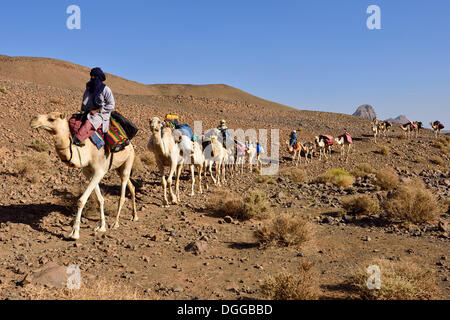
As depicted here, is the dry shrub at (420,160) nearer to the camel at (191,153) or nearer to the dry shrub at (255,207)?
the camel at (191,153)

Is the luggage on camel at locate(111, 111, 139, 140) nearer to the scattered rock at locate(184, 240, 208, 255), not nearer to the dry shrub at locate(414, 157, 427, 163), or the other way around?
the scattered rock at locate(184, 240, 208, 255)

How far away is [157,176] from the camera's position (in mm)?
13500

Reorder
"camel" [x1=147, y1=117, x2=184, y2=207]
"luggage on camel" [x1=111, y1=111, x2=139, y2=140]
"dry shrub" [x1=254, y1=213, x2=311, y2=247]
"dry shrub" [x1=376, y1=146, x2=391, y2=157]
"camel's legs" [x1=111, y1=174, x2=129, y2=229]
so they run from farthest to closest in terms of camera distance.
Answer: "dry shrub" [x1=376, y1=146, x2=391, y2=157] → "camel" [x1=147, y1=117, x2=184, y2=207] → "luggage on camel" [x1=111, y1=111, x2=139, y2=140] → "camel's legs" [x1=111, y1=174, x2=129, y2=229] → "dry shrub" [x1=254, y1=213, x2=311, y2=247]

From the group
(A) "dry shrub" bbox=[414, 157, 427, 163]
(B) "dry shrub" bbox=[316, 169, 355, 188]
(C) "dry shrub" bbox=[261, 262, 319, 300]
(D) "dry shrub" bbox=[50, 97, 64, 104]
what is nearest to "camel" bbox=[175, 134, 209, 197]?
(B) "dry shrub" bbox=[316, 169, 355, 188]

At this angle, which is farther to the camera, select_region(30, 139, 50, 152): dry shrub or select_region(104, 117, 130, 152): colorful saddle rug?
select_region(30, 139, 50, 152): dry shrub

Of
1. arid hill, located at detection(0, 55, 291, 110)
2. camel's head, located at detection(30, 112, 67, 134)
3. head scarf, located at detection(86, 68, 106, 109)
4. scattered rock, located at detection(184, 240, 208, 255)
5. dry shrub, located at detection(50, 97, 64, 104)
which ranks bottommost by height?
scattered rock, located at detection(184, 240, 208, 255)

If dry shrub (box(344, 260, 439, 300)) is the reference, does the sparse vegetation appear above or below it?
above

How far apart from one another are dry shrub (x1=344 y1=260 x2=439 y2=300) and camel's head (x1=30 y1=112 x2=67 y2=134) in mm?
5575

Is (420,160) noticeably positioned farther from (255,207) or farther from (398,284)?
(398,284)

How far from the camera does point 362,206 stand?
9180 millimetres

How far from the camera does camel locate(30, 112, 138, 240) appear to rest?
5.70 m

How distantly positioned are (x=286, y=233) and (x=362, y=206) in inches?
144
